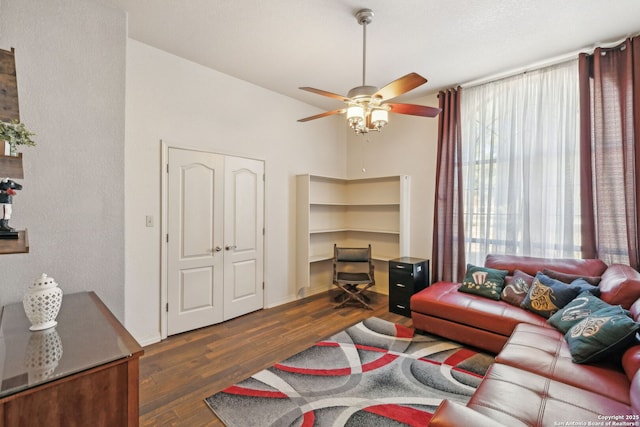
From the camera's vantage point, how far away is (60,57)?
212cm

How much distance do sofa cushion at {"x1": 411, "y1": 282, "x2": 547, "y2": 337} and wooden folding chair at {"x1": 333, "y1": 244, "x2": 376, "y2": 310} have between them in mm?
1022

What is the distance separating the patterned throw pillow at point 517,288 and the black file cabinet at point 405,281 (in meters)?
1.01

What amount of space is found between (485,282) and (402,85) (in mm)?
2376

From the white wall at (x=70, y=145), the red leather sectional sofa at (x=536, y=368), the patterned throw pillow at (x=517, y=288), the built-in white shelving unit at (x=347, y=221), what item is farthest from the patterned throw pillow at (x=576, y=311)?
the white wall at (x=70, y=145)

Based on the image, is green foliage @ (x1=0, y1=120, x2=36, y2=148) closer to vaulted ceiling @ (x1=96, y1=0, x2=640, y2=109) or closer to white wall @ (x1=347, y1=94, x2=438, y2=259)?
vaulted ceiling @ (x1=96, y1=0, x2=640, y2=109)

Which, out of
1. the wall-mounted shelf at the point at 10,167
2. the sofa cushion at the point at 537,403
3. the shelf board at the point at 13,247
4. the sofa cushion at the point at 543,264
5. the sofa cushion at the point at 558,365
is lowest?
the sofa cushion at the point at 537,403

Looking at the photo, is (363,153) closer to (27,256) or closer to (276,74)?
(276,74)

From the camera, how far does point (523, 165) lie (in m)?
3.45

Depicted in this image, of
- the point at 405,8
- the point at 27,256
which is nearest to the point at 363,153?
the point at 405,8

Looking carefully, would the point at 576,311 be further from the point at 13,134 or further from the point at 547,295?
the point at 13,134

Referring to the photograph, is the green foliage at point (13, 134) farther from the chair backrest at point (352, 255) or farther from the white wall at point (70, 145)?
the chair backrest at point (352, 255)

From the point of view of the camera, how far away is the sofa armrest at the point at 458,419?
1.15 metres

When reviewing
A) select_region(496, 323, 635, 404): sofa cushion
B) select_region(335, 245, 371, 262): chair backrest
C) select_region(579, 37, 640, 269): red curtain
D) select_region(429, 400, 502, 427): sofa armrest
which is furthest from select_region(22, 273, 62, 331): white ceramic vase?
select_region(579, 37, 640, 269): red curtain

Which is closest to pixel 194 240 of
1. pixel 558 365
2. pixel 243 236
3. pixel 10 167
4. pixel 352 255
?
pixel 243 236
